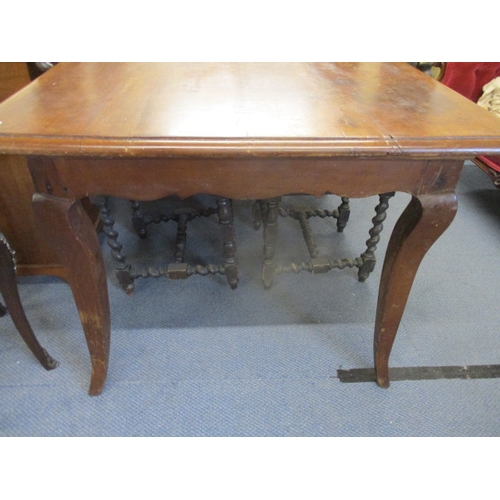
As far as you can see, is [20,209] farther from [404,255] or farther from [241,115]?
[404,255]

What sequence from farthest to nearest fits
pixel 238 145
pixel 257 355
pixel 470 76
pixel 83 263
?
pixel 470 76 → pixel 257 355 → pixel 83 263 → pixel 238 145

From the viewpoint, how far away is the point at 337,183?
2.52 ft

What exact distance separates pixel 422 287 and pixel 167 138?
49.0 inches

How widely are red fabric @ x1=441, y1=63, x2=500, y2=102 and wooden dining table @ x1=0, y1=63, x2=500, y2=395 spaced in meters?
1.28

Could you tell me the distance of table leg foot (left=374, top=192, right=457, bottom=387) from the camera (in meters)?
0.80

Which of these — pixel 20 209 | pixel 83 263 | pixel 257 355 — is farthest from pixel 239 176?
pixel 20 209

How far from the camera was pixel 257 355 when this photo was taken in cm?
125

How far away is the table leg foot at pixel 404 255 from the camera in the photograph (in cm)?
80

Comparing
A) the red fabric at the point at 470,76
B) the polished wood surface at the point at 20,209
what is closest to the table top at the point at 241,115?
the polished wood surface at the point at 20,209

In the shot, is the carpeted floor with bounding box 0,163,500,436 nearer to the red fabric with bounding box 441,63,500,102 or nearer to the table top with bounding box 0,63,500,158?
the table top with bounding box 0,63,500,158

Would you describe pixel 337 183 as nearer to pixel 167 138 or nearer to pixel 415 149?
pixel 415 149

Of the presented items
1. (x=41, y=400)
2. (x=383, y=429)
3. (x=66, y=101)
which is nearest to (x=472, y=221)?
(x=383, y=429)

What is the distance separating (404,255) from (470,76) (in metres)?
1.63

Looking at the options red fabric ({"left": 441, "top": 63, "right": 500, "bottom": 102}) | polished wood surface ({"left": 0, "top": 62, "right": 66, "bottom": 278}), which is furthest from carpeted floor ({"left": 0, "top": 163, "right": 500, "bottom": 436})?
red fabric ({"left": 441, "top": 63, "right": 500, "bottom": 102})
